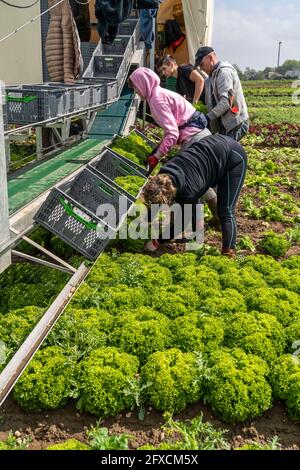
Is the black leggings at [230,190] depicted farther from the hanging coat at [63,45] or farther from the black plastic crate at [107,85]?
the hanging coat at [63,45]

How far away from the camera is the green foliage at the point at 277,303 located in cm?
440

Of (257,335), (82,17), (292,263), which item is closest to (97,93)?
(82,17)

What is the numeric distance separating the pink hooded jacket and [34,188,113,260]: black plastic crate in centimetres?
173

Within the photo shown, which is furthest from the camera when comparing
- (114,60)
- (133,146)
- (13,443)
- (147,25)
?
(147,25)

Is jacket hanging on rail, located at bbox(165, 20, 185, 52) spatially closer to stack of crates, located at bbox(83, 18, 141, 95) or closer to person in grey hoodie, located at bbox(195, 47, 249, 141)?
stack of crates, located at bbox(83, 18, 141, 95)

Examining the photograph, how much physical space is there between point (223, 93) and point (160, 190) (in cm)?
257

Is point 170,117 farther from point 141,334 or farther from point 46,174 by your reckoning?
point 141,334

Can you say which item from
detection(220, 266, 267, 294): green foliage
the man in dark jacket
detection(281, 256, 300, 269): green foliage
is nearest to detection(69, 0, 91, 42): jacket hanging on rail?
the man in dark jacket

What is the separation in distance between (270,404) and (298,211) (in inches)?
183

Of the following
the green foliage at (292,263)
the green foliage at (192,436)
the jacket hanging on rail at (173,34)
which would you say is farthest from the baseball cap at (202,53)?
the jacket hanging on rail at (173,34)

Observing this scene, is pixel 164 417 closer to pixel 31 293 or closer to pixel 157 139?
pixel 31 293

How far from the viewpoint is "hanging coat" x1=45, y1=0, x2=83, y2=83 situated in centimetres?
791

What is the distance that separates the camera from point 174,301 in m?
4.52
